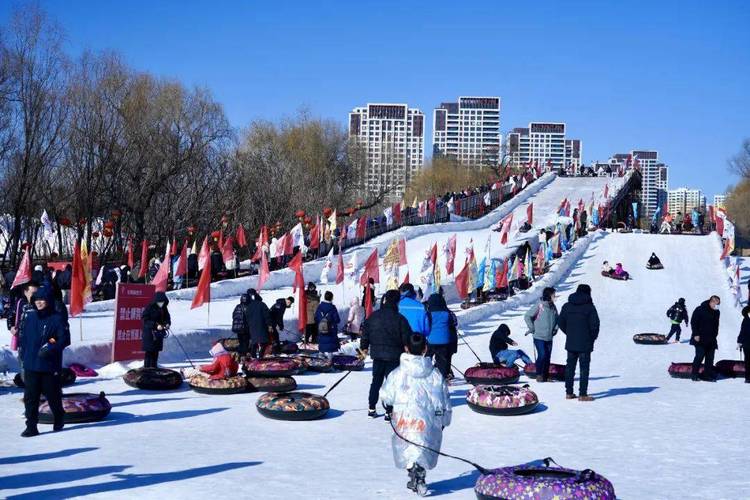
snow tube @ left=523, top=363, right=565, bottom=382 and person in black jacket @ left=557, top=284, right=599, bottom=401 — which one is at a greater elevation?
person in black jacket @ left=557, top=284, right=599, bottom=401

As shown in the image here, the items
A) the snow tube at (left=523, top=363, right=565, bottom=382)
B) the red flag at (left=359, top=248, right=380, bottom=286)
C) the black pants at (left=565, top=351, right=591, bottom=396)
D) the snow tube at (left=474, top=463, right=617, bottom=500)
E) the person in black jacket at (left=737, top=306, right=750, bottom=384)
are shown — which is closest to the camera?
the snow tube at (left=474, top=463, right=617, bottom=500)

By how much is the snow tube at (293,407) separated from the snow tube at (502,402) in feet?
6.34

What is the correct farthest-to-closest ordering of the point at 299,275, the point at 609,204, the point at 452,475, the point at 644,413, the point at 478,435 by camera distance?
the point at 609,204
the point at 299,275
the point at 644,413
the point at 478,435
the point at 452,475

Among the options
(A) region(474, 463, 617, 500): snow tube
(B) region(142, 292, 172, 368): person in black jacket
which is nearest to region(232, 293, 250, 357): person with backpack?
(B) region(142, 292, 172, 368): person in black jacket

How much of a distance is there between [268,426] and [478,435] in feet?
7.85

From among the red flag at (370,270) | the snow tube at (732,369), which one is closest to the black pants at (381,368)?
the snow tube at (732,369)

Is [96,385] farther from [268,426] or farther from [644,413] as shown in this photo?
[644,413]

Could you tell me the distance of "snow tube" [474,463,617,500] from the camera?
19.7ft

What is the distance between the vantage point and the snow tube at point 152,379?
12.6 meters

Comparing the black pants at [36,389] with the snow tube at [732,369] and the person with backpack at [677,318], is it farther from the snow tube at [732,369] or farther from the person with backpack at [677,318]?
the person with backpack at [677,318]

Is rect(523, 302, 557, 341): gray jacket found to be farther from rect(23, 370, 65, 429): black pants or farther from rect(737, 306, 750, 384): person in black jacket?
rect(23, 370, 65, 429): black pants

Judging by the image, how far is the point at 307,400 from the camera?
414 inches

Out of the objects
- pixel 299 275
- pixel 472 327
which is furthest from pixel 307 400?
pixel 472 327

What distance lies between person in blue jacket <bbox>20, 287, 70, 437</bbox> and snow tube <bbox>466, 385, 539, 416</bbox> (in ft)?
16.4
